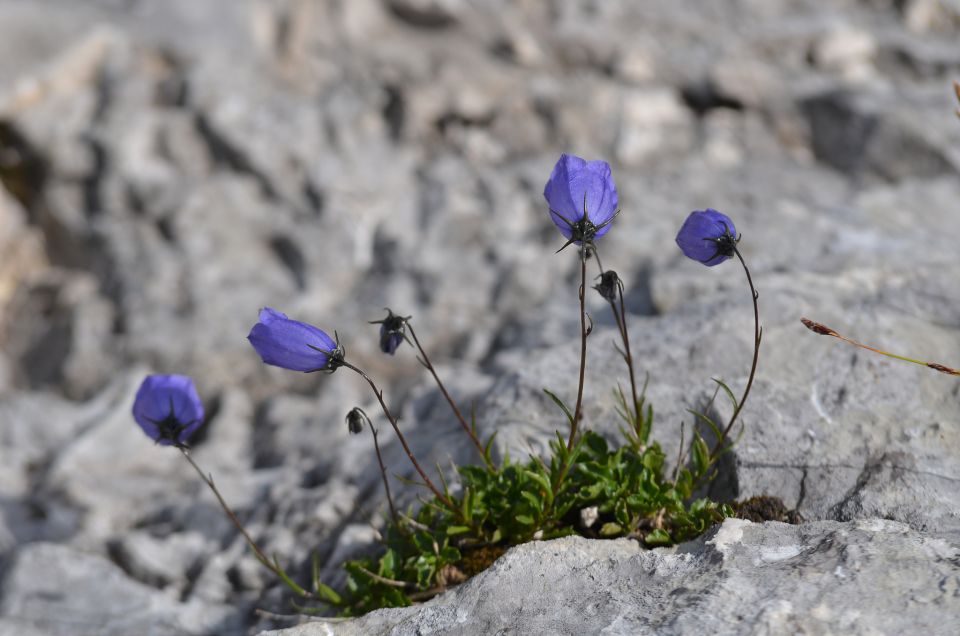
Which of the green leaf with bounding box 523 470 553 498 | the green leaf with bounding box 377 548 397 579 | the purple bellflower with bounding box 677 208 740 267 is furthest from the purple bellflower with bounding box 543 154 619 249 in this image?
the green leaf with bounding box 377 548 397 579

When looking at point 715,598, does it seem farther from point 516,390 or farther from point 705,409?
point 516,390

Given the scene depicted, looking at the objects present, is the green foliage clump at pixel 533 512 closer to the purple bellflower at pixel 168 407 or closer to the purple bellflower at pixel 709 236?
the purple bellflower at pixel 709 236

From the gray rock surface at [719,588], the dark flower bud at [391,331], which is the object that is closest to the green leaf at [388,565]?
the gray rock surface at [719,588]

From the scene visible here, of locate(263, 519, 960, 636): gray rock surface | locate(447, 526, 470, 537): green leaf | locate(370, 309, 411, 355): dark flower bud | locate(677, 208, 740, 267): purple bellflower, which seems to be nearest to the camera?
locate(263, 519, 960, 636): gray rock surface

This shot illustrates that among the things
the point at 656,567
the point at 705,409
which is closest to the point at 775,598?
the point at 656,567

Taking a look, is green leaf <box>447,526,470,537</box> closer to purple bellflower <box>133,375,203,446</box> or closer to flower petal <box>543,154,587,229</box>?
purple bellflower <box>133,375,203,446</box>

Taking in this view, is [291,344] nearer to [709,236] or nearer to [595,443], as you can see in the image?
[595,443]

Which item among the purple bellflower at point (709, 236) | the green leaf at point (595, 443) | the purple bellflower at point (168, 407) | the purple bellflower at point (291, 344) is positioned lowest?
the purple bellflower at point (168, 407)

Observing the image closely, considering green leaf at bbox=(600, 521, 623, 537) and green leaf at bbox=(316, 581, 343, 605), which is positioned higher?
green leaf at bbox=(600, 521, 623, 537)
